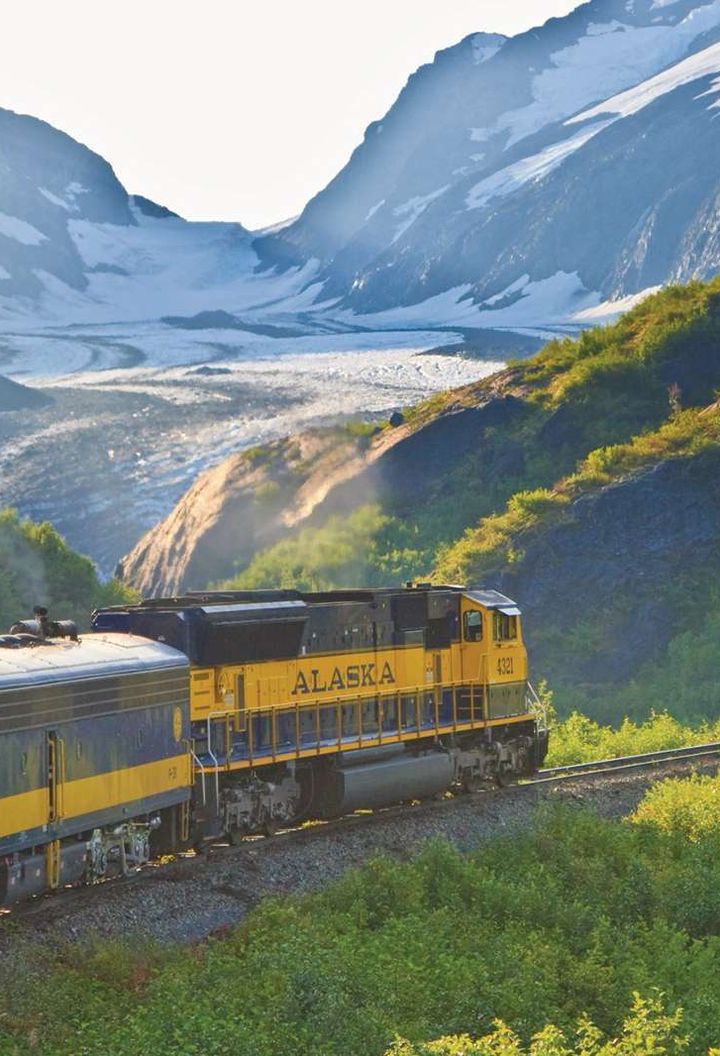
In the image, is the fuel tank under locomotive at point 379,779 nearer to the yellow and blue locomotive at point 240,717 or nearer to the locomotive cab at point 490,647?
the yellow and blue locomotive at point 240,717

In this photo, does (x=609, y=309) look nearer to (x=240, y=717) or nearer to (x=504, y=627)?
(x=504, y=627)

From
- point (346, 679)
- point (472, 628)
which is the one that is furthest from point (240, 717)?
point (472, 628)

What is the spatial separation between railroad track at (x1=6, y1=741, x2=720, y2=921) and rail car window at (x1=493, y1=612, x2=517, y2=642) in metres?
2.78

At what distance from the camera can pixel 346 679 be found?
27.0m

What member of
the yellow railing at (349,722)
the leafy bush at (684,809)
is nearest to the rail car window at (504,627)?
the yellow railing at (349,722)

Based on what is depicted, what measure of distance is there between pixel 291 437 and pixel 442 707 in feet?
148

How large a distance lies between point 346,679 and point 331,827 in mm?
2598

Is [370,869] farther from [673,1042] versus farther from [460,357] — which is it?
[460,357]

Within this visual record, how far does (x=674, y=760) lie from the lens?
32969 mm

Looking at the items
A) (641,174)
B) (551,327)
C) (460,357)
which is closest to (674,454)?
(460,357)

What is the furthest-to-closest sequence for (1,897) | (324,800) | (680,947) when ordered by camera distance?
(324,800), (680,947), (1,897)

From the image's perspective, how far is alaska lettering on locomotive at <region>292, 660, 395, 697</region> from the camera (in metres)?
25.9

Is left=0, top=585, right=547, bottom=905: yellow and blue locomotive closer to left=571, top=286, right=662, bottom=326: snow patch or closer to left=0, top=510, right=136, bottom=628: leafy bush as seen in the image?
left=0, top=510, right=136, bottom=628: leafy bush

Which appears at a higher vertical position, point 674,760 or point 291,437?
point 291,437
